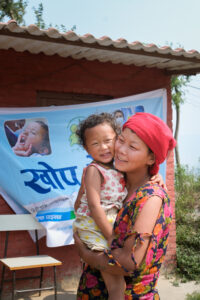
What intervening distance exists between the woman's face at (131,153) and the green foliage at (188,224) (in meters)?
4.79

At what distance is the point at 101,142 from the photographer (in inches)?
90.7

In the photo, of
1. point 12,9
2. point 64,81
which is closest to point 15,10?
point 12,9

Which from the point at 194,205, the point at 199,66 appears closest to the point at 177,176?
the point at 194,205

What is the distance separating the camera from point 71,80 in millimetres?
5441

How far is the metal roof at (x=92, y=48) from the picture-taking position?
Result: 4.10 meters

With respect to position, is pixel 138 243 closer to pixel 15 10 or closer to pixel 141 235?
pixel 141 235

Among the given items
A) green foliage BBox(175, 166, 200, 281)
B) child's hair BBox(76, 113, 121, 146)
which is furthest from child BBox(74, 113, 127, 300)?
green foliage BBox(175, 166, 200, 281)

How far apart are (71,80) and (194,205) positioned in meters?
4.90

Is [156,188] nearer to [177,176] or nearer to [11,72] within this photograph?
[11,72]

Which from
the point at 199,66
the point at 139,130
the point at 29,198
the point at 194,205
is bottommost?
the point at 194,205

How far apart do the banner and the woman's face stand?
10.8ft

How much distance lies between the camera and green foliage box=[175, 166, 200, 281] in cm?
612

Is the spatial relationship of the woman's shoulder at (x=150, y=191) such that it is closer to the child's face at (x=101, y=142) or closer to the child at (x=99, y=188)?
the child at (x=99, y=188)

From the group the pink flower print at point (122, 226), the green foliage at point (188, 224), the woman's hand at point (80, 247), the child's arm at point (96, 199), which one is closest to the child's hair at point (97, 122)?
the child's arm at point (96, 199)
